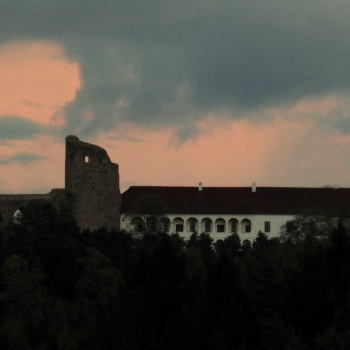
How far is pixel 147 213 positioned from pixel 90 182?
990cm

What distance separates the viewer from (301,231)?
116 meters

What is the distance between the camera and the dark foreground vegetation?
64.7m

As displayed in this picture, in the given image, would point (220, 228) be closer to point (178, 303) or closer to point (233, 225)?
point (233, 225)

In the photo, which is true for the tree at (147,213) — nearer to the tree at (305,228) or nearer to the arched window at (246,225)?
the arched window at (246,225)

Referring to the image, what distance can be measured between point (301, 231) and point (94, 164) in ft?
46.9

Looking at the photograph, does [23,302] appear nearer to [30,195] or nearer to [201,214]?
[30,195]

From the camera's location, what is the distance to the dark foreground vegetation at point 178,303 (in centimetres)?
6469

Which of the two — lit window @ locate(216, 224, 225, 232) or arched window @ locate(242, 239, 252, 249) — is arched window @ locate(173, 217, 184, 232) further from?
arched window @ locate(242, 239, 252, 249)

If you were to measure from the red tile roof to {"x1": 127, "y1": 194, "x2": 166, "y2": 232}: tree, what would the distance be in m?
3.31

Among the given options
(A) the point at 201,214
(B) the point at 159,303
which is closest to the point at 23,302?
(B) the point at 159,303

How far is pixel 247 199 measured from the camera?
12862 cm

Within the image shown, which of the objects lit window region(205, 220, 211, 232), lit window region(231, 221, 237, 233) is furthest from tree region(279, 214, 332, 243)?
lit window region(205, 220, 211, 232)

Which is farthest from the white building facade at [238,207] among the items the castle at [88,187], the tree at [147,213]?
the castle at [88,187]

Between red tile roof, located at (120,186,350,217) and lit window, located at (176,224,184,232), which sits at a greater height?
red tile roof, located at (120,186,350,217)
